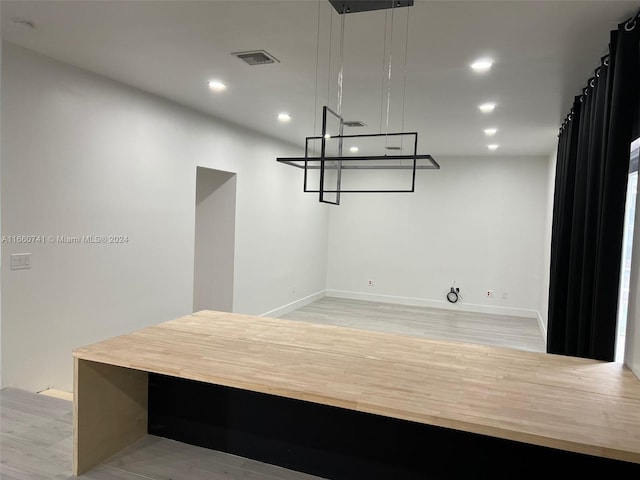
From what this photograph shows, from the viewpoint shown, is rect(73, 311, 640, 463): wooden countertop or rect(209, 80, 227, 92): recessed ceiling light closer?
rect(73, 311, 640, 463): wooden countertop

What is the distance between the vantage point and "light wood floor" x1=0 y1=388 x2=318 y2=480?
7.70 ft

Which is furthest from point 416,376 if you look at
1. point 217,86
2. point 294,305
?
point 294,305

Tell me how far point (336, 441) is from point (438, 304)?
21.1 feet

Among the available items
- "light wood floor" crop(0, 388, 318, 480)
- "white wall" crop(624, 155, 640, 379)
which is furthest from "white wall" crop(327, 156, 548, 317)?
"light wood floor" crop(0, 388, 318, 480)

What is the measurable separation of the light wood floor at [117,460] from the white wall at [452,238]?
6.47 meters

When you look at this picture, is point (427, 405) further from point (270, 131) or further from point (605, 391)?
point (270, 131)

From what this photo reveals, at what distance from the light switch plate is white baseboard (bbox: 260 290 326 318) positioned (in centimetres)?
376

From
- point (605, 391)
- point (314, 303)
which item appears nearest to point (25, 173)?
point (605, 391)

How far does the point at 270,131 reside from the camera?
629cm

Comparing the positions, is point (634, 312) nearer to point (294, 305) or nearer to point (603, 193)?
point (603, 193)

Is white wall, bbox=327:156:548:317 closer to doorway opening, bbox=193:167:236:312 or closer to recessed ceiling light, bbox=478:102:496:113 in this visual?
doorway opening, bbox=193:167:236:312

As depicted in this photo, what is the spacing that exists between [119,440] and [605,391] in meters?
2.52

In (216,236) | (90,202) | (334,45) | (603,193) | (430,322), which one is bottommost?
(430,322)

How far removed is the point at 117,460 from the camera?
2.48 m
